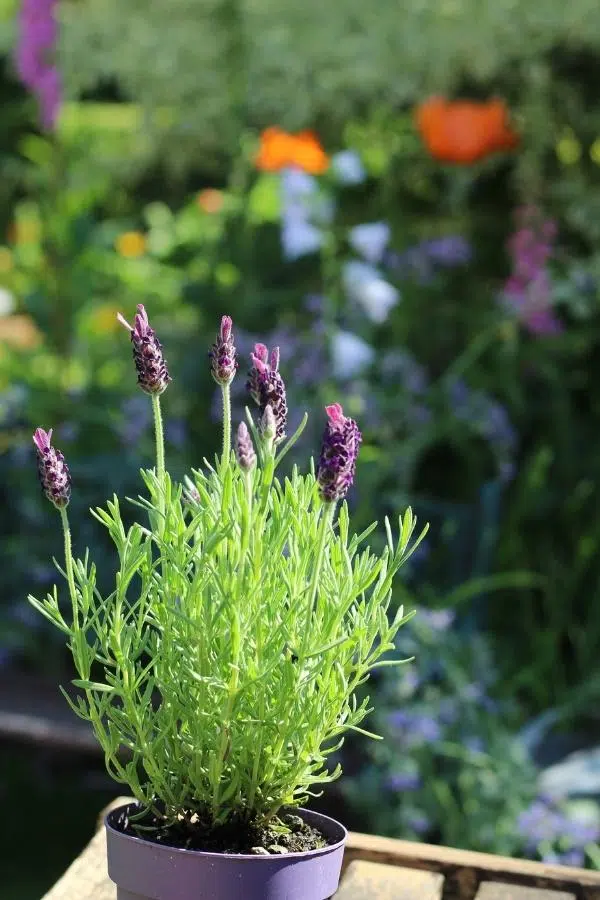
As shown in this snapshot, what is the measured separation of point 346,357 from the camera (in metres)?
2.58

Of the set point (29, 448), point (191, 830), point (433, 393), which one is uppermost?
point (433, 393)

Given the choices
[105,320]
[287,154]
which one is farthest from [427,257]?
[105,320]

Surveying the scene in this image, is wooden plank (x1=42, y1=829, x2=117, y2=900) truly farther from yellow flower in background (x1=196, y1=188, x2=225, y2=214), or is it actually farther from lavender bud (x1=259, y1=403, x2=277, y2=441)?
yellow flower in background (x1=196, y1=188, x2=225, y2=214)

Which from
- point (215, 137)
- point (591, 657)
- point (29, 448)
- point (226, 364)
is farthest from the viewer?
point (215, 137)

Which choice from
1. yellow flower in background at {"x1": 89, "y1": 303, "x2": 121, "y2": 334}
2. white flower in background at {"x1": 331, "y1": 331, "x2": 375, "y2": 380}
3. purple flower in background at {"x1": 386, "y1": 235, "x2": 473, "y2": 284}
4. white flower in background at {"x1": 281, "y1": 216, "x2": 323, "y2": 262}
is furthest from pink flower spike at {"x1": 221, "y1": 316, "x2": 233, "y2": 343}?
yellow flower in background at {"x1": 89, "y1": 303, "x2": 121, "y2": 334}

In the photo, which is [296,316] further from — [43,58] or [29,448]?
[43,58]

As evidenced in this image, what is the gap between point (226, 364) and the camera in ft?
2.60

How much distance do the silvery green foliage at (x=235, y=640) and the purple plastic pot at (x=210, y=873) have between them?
5cm

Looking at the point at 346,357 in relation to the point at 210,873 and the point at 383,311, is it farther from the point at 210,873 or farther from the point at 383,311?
the point at 210,873

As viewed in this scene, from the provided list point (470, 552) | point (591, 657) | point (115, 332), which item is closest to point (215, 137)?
point (115, 332)

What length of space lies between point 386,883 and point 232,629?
0.37 meters

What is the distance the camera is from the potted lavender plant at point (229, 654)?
2.61 ft

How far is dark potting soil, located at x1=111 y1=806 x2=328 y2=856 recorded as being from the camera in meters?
0.83

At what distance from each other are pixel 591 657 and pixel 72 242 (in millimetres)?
1449
